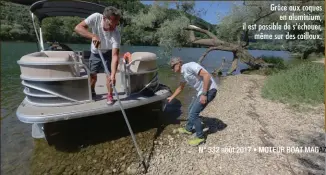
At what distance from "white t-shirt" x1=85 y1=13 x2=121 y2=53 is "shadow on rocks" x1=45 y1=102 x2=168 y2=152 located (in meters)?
1.98

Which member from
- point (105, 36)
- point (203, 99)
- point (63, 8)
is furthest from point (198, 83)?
point (63, 8)

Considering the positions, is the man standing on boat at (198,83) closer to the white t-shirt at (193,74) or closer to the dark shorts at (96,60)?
the white t-shirt at (193,74)

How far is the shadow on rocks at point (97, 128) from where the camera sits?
5320 mm

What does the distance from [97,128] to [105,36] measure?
2502 mm

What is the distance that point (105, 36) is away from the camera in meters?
5.00

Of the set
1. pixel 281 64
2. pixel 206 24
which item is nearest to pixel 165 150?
pixel 281 64

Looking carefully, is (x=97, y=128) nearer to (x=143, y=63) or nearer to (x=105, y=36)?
(x=143, y=63)

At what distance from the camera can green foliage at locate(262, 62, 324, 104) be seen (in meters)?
8.05

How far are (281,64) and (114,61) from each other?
16.6 metres

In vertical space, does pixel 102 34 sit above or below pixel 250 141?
above

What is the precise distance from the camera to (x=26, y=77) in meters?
4.89

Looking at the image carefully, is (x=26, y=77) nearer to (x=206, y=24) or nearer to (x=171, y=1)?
(x=171, y=1)

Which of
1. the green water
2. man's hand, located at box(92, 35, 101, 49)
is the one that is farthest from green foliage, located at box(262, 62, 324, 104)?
man's hand, located at box(92, 35, 101, 49)

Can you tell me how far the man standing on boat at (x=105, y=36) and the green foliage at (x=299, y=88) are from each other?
6.09 meters
